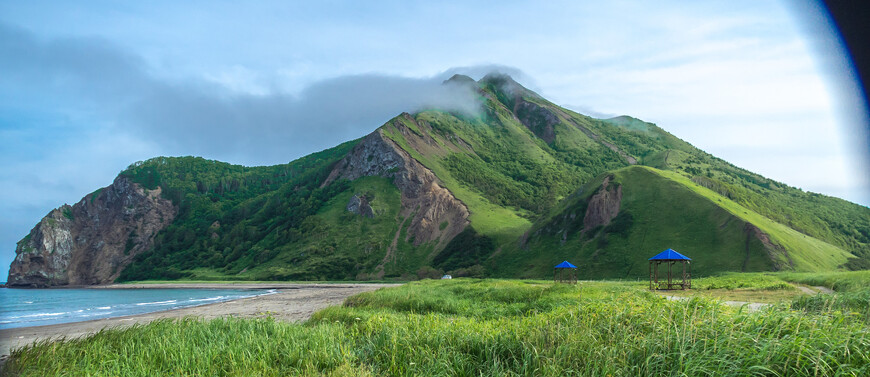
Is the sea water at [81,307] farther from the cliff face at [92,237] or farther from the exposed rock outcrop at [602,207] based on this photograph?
the cliff face at [92,237]

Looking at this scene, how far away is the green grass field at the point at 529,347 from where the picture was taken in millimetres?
5754

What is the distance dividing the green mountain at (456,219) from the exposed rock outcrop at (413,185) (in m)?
0.48

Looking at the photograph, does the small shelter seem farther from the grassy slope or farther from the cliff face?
the cliff face

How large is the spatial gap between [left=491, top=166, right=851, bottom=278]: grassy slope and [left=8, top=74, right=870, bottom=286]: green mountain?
274mm

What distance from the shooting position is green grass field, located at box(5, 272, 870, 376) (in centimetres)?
575

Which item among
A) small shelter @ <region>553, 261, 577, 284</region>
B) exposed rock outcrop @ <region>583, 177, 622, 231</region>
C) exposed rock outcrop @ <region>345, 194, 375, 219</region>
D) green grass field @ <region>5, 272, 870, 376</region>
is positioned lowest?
small shelter @ <region>553, 261, 577, 284</region>

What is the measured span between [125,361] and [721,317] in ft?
36.4

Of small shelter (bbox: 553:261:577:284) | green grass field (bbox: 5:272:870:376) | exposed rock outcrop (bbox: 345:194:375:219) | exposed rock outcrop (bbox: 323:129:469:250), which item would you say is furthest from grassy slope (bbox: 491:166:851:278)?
green grass field (bbox: 5:272:870:376)

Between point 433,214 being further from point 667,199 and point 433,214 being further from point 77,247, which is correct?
point 77,247

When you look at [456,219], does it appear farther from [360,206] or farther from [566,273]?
[566,273]

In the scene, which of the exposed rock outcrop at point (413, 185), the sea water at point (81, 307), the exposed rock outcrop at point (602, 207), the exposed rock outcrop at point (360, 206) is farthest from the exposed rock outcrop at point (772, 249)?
the exposed rock outcrop at point (360, 206)

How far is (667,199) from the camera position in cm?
7406

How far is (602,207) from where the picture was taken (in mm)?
80438

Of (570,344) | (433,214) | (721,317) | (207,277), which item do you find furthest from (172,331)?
(207,277)
